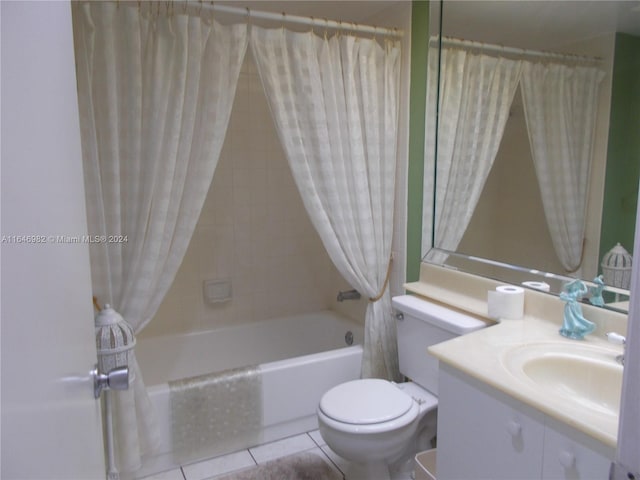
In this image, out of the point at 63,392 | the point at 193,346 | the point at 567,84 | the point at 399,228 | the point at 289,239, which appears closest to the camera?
the point at 63,392

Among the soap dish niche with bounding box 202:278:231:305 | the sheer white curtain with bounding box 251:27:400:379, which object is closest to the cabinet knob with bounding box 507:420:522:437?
the sheer white curtain with bounding box 251:27:400:379

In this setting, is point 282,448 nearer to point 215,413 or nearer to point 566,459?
point 215,413

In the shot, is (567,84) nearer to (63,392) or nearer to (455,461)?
(455,461)

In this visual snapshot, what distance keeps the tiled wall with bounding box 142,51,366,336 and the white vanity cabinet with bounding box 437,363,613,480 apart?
161cm

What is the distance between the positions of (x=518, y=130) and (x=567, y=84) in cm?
26

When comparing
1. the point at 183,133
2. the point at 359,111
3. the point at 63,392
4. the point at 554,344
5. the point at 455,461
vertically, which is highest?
the point at 359,111

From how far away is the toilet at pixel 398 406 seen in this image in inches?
68.7

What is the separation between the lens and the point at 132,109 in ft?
5.82

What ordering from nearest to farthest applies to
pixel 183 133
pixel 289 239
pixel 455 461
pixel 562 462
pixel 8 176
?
pixel 8 176
pixel 562 462
pixel 455 461
pixel 183 133
pixel 289 239

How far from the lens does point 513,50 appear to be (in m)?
1.91

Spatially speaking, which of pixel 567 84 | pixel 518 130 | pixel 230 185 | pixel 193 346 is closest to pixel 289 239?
pixel 230 185

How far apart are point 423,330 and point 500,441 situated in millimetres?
830

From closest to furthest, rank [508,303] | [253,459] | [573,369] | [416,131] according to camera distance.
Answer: [573,369]
[508,303]
[253,459]
[416,131]

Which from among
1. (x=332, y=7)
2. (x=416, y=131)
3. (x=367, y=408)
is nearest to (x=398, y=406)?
(x=367, y=408)
